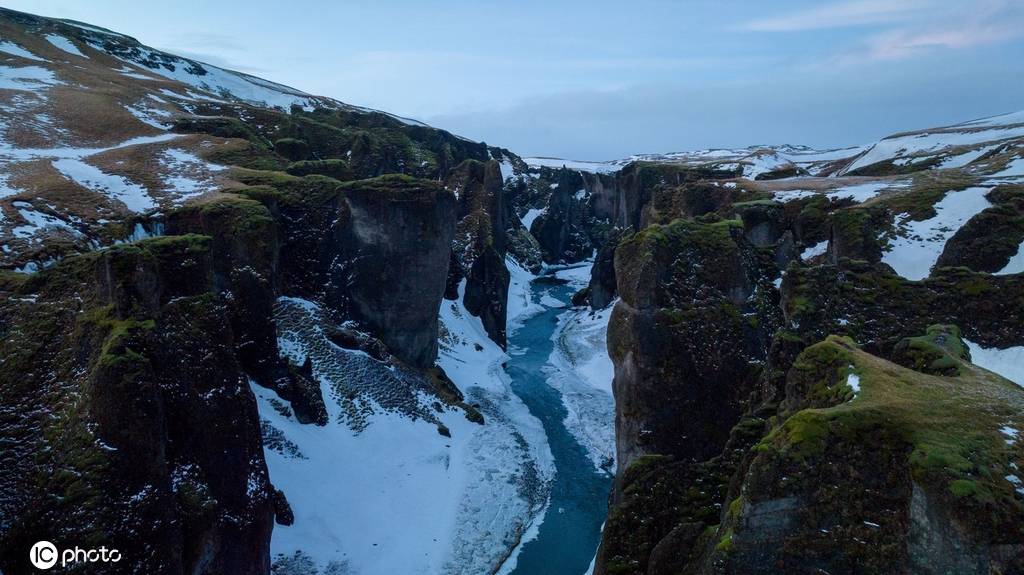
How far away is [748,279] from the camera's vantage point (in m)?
26.1

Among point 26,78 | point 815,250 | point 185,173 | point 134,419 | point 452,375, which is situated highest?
point 26,78

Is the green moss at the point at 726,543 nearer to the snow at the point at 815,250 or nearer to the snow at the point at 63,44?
the snow at the point at 815,250

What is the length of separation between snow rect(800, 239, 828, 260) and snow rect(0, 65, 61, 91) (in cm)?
7018

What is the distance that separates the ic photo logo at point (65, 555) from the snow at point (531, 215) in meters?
119

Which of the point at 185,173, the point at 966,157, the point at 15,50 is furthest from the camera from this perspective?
the point at 15,50

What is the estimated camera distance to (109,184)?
113 feet

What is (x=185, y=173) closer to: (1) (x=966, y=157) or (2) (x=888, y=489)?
(2) (x=888, y=489)

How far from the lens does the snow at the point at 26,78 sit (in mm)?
55031

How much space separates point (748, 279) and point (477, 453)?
2078 cm

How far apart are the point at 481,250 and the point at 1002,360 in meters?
53.0

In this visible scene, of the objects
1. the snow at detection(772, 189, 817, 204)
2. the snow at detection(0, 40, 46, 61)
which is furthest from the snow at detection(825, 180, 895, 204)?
the snow at detection(0, 40, 46, 61)

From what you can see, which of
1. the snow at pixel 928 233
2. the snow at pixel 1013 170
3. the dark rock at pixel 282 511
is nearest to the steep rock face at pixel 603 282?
the snow at pixel 1013 170

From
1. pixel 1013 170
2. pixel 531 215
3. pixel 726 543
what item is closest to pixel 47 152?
pixel 726 543

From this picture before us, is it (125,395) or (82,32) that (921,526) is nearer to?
(125,395)
